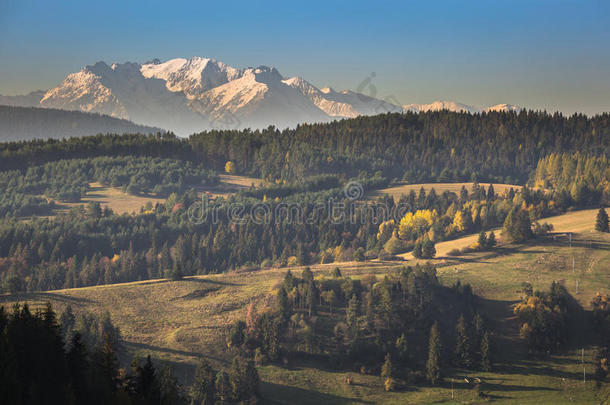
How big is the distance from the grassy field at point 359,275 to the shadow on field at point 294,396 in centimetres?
21

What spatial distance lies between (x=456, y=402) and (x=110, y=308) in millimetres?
86405

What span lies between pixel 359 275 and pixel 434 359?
144 ft

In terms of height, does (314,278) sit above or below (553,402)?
above

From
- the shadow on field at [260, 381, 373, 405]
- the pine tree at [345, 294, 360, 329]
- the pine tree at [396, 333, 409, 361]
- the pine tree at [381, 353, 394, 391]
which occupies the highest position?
the pine tree at [345, 294, 360, 329]

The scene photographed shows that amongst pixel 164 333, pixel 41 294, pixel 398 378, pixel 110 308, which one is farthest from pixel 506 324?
pixel 41 294

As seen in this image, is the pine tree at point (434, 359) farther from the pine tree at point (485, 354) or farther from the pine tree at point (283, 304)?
the pine tree at point (283, 304)

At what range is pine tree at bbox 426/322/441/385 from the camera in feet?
459

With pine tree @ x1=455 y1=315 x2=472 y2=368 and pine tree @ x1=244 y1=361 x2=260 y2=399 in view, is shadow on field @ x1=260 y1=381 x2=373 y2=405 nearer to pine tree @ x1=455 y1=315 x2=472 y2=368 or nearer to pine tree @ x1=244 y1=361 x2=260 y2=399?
pine tree @ x1=244 y1=361 x2=260 y2=399

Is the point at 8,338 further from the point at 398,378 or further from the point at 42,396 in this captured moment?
the point at 398,378

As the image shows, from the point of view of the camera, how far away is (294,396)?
12888cm

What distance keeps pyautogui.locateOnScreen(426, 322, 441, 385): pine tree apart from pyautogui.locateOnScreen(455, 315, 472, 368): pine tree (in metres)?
5.45

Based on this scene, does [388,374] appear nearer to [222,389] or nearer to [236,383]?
[236,383]

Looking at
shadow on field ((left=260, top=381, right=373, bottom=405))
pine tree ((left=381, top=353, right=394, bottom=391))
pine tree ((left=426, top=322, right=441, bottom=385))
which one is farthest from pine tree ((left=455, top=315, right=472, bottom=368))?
shadow on field ((left=260, top=381, right=373, bottom=405))

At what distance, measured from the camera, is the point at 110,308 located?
156m
